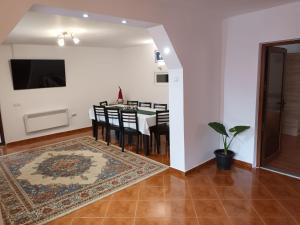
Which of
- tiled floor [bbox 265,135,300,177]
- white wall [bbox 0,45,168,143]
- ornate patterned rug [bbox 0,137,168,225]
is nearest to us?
ornate patterned rug [bbox 0,137,168,225]

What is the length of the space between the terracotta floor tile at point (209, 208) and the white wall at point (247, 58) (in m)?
1.34

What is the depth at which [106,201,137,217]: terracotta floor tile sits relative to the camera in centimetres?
256

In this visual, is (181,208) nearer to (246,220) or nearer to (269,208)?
(246,220)

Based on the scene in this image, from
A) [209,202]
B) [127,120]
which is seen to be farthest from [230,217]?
[127,120]

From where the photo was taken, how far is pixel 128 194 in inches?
117

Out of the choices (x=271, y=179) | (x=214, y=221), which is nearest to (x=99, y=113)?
(x=214, y=221)

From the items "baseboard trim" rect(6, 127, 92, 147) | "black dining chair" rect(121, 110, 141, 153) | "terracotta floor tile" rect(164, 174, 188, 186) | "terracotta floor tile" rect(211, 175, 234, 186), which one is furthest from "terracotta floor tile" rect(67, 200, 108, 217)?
"baseboard trim" rect(6, 127, 92, 147)

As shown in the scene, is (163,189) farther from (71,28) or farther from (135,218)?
(71,28)

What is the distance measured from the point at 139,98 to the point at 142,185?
155 inches

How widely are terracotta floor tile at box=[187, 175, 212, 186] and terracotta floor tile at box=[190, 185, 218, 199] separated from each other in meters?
0.09

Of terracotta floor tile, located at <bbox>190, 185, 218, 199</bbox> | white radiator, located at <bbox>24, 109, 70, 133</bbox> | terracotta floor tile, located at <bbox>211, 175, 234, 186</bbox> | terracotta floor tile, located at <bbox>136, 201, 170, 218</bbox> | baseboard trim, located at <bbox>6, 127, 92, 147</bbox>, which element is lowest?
terracotta floor tile, located at <bbox>136, 201, 170, 218</bbox>

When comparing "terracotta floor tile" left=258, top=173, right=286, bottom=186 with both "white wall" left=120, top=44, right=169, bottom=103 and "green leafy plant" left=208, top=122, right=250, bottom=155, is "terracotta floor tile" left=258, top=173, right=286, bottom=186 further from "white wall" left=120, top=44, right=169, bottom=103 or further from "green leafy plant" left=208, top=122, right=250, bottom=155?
"white wall" left=120, top=44, right=169, bottom=103

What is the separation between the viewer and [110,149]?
4695 millimetres

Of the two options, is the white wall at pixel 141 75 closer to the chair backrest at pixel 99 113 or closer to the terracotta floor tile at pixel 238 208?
the chair backrest at pixel 99 113
